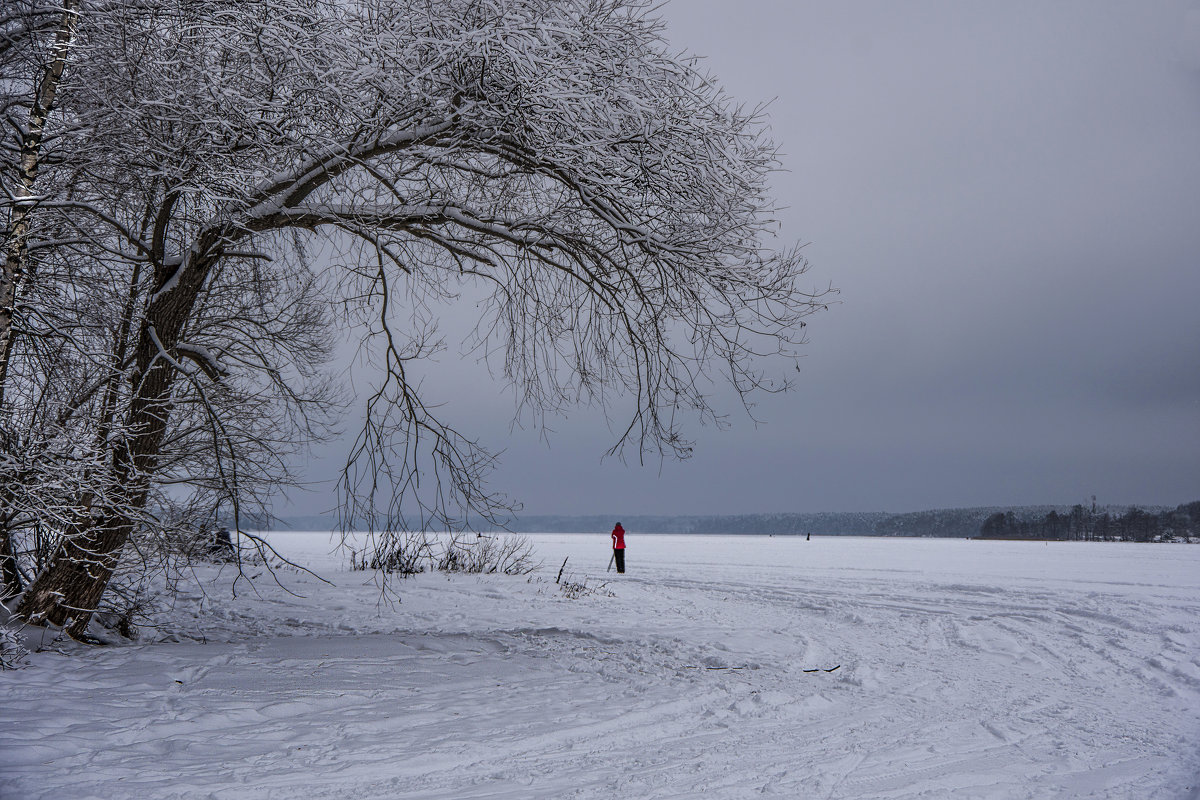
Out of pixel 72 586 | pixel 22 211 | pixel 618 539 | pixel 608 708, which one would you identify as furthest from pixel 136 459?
pixel 618 539

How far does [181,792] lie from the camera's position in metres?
4.02

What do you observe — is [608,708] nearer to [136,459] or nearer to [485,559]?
[136,459]

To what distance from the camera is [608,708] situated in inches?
237

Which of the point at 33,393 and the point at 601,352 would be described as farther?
the point at 601,352

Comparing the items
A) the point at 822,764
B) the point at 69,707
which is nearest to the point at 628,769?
the point at 822,764

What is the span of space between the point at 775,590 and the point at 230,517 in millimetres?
11243

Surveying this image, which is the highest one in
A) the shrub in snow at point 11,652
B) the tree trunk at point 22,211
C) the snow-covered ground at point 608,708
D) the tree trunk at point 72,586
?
the tree trunk at point 22,211

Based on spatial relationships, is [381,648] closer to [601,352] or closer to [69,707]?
[69,707]

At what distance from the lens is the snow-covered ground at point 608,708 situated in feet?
14.3

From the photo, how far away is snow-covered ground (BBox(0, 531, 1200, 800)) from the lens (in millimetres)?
4371

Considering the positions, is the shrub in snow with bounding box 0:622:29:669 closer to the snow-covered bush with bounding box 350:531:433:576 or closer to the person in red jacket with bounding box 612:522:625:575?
the snow-covered bush with bounding box 350:531:433:576

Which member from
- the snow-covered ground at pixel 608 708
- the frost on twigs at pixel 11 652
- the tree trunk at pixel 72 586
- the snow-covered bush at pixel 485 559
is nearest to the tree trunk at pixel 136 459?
the tree trunk at pixel 72 586

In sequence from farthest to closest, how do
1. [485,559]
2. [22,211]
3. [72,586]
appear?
[485,559] < [72,586] < [22,211]

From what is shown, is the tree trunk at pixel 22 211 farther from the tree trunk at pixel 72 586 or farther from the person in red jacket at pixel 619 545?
the person in red jacket at pixel 619 545
